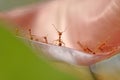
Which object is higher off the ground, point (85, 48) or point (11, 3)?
point (11, 3)

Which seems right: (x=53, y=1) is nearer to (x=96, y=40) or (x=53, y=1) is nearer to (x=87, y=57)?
(x=96, y=40)

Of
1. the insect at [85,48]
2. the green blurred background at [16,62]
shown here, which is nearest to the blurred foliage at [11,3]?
the insect at [85,48]

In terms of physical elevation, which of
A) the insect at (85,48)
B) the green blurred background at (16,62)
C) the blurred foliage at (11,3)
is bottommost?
the insect at (85,48)

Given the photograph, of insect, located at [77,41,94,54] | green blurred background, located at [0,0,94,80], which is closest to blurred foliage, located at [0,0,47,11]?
insect, located at [77,41,94,54]

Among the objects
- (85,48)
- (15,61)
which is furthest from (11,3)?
(15,61)

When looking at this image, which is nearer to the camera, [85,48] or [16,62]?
[16,62]

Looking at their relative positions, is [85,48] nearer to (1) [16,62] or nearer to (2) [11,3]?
(2) [11,3]

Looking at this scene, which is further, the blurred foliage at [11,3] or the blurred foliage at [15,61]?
the blurred foliage at [11,3]

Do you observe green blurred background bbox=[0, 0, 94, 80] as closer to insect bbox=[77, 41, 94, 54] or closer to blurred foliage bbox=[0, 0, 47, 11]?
insect bbox=[77, 41, 94, 54]

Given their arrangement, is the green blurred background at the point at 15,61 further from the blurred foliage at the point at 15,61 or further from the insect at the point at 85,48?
the insect at the point at 85,48

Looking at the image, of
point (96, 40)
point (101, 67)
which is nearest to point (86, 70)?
point (101, 67)

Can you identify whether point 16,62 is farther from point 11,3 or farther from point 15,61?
point 11,3
